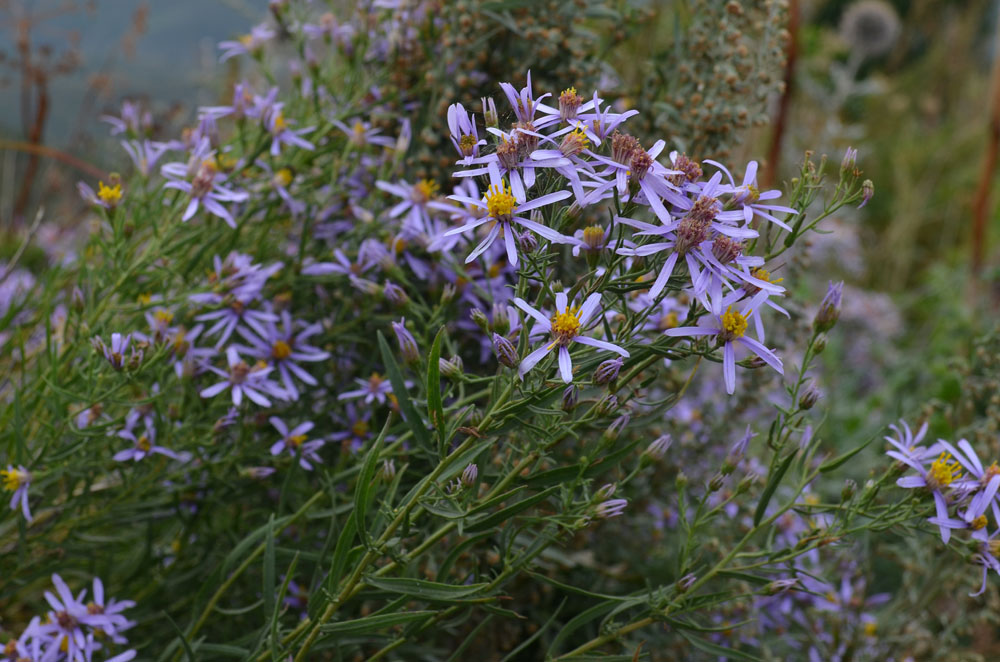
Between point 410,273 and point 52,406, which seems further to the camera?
point 410,273

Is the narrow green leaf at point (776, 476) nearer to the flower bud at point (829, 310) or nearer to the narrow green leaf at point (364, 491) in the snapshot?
the flower bud at point (829, 310)

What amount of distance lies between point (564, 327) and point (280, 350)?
512mm

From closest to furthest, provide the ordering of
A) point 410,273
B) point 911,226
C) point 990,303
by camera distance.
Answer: point 410,273 < point 990,303 < point 911,226

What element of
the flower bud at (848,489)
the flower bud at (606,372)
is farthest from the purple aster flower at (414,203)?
the flower bud at (848,489)

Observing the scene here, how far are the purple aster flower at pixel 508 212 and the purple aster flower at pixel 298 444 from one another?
42cm

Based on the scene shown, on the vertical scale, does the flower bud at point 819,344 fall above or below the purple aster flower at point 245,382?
above

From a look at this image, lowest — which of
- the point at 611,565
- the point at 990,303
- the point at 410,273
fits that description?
the point at 990,303

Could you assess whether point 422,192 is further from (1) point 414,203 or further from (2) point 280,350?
(2) point 280,350

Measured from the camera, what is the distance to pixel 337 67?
57.7 inches

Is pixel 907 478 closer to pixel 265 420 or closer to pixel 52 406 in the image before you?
pixel 265 420

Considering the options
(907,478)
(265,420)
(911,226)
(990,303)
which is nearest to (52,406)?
(265,420)

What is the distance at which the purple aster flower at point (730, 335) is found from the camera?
2.30 ft

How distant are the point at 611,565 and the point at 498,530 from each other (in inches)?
21.2

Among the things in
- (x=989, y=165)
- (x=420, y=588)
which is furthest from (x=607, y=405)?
(x=989, y=165)
